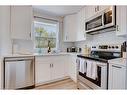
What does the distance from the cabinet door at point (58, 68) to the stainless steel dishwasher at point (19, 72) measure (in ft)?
2.37

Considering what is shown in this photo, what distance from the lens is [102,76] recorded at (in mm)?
2105

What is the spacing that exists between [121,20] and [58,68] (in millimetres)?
2324

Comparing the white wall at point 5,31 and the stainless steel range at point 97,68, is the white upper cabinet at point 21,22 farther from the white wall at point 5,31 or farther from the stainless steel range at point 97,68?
the stainless steel range at point 97,68

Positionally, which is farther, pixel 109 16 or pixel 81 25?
pixel 81 25

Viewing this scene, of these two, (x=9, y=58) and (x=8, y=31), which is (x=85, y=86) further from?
(x=8, y=31)

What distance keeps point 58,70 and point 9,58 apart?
1581 mm

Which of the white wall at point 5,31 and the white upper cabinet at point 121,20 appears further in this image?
the white wall at point 5,31

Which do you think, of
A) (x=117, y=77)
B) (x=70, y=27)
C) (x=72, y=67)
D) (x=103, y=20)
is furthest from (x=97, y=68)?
(x=70, y=27)

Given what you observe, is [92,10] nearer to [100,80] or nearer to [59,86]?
[100,80]

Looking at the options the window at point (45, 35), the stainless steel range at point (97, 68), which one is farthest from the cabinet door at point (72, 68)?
the window at point (45, 35)

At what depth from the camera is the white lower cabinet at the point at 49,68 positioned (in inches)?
134

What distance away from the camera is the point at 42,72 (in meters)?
3.50

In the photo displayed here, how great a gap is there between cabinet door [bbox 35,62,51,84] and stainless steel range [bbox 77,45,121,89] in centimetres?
96

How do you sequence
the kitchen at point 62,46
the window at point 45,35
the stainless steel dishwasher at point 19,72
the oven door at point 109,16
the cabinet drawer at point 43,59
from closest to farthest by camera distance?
the kitchen at point 62,46
the oven door at point 109,16
the stainless steel dishwasher at point 19,72
the cabinet drawer at point 43,59
the window at point 45,35
